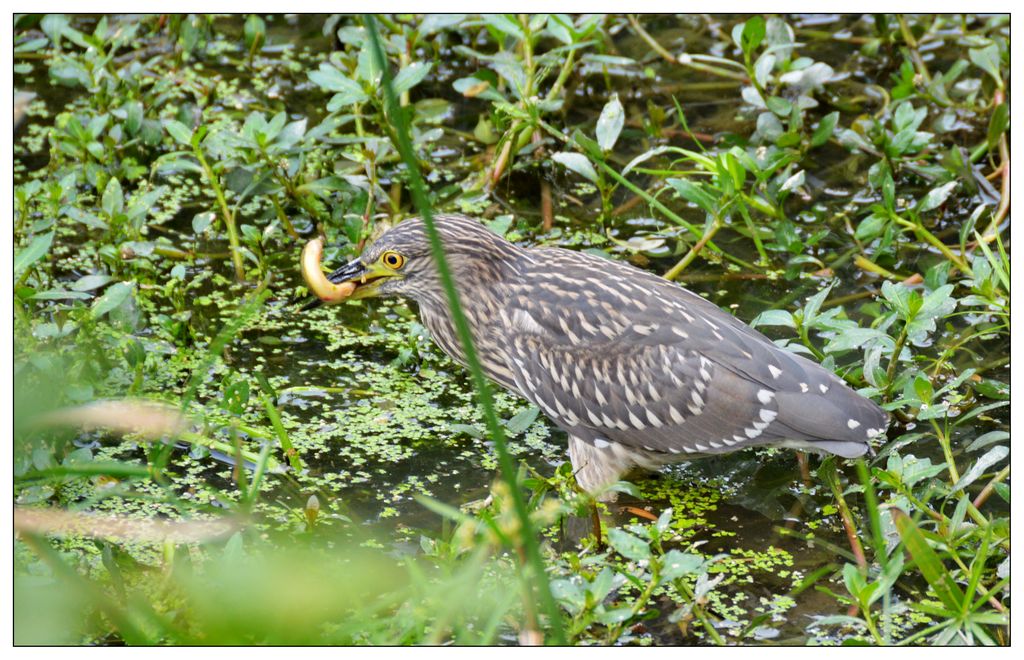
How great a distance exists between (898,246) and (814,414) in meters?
1.93

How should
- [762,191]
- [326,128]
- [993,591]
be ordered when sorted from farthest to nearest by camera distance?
[762,191] < [326,128] < [993,591]

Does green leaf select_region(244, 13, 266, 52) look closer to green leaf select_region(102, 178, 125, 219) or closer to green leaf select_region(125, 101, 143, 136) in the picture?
green leaf select_region(125, 101, 143, 136)

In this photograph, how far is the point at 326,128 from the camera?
5453 mm

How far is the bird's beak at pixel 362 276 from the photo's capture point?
15.2ft

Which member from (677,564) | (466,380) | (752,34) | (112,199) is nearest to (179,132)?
(112,199)

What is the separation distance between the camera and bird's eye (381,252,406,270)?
460cm

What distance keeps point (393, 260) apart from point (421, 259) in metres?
0.11

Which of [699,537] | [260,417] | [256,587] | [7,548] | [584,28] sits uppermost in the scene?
[584,28]

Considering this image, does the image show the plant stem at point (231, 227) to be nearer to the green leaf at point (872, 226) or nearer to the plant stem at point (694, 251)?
the plant stem at point (694, 251)

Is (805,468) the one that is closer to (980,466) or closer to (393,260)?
(980,466)

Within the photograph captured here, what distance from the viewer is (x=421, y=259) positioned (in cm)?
461

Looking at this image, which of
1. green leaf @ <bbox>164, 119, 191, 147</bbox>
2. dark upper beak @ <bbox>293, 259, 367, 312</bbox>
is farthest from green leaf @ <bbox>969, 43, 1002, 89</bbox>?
green leaf @ <bbox>164, 119, 191, 147</bbox>

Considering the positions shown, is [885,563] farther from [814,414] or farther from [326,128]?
[326,128]
